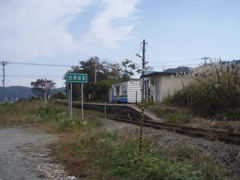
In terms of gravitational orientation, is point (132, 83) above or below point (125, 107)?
above

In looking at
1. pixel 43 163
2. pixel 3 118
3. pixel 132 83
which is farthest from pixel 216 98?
pixel 132 83

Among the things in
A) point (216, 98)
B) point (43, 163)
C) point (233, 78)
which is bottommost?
point (43, 163)

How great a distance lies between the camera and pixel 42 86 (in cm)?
5503

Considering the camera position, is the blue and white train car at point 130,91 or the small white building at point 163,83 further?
the blue and white train car at point 130,91

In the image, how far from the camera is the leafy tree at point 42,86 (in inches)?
2136

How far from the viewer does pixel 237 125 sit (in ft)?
26.6

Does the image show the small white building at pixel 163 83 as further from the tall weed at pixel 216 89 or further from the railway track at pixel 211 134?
the railway track at pixel 211 134

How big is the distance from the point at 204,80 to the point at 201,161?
27.6 feet

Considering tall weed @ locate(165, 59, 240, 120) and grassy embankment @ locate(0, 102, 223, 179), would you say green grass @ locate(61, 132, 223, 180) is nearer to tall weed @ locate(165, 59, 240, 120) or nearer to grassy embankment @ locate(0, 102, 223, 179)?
grassy embankment @ locate(0, 102, 223, 179)

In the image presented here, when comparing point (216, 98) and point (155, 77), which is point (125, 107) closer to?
point (155, 77)

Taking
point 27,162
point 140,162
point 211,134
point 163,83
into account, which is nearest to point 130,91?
point 163,83

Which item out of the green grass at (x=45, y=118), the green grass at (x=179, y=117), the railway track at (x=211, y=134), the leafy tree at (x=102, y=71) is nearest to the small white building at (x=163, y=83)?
the green grass at (x=179, y=117)

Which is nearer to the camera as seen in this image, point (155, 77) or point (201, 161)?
point (201, 161)

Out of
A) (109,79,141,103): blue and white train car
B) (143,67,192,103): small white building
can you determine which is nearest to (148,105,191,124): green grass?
(143,67,192,103): small white building
